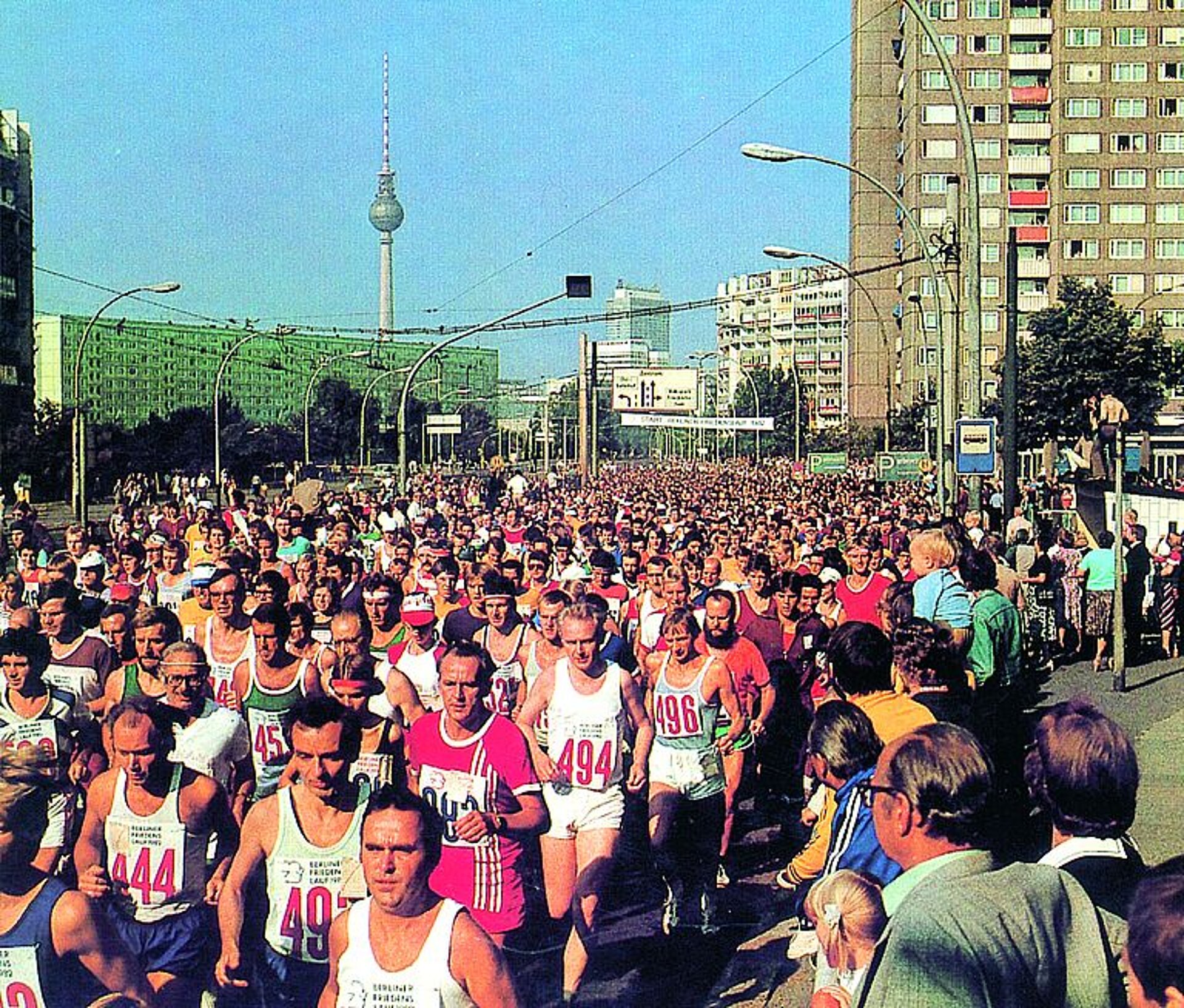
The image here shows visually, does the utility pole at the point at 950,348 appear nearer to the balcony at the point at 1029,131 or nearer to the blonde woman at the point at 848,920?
the blonde woman at the point at 848,920

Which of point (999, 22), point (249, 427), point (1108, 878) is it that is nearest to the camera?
point (1108, 878)

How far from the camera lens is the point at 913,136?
318 ft

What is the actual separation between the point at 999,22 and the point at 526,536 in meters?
87.5

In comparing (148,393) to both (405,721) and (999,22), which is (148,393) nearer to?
(405,721)

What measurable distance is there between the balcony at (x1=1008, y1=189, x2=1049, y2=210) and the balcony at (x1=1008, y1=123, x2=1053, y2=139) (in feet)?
9.76

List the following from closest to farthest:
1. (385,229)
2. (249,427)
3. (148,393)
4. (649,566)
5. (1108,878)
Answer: (1108,878)
(649,566)
(385,229)
(148,393)
(249,427)

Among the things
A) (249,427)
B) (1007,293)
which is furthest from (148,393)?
(1007,293)

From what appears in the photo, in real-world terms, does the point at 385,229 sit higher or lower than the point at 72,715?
higher

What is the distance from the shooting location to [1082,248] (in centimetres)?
9894

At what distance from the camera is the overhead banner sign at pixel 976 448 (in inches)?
677

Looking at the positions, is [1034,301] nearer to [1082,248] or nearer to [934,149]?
[1082,248]

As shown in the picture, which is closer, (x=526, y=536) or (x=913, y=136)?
(x=526, y=536)

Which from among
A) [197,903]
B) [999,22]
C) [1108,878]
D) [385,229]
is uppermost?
[999,22]

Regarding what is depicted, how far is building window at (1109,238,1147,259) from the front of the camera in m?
98.9
